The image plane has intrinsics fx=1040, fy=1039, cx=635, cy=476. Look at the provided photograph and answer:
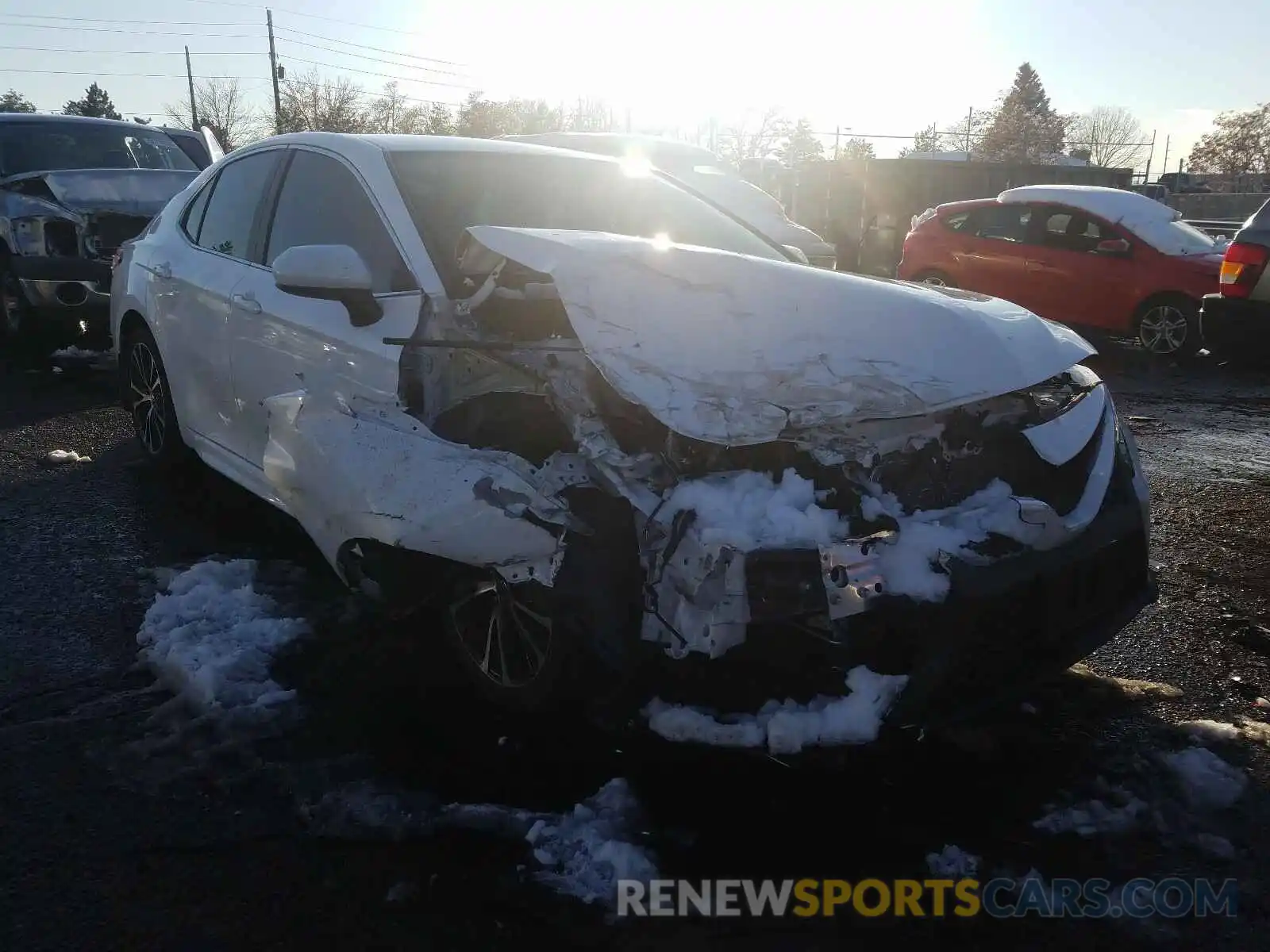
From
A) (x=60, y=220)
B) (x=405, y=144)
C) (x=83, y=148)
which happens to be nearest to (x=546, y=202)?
(x=405, y=144)

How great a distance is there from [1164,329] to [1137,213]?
1.27 metres

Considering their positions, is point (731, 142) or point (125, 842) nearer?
point (125, 842)

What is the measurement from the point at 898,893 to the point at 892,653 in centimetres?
52

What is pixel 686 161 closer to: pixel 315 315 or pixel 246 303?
pixel 246 303

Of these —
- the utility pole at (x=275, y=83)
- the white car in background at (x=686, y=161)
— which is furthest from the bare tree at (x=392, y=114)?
the white car in background at (x=686, y=161)

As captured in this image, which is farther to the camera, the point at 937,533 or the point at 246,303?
the point at 246,303

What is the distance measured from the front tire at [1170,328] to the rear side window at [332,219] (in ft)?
28.2

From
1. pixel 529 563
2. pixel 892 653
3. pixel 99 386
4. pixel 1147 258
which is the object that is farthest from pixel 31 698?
pixel 1147 258

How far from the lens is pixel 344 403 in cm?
296

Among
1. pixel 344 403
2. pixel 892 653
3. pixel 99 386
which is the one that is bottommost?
pixel 99 386

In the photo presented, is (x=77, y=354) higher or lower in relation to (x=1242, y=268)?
lower

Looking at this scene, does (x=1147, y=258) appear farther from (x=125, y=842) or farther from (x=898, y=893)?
(x=125, y=842)

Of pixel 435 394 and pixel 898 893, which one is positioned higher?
pixel 435 394

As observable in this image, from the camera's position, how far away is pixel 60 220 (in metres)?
8.01
